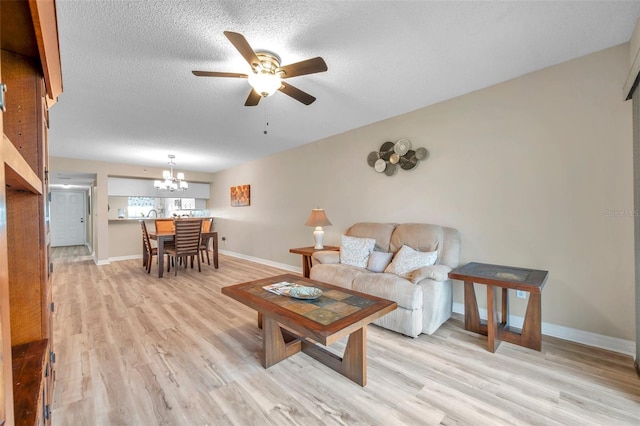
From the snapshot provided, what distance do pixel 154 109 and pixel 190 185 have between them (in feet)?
15.5

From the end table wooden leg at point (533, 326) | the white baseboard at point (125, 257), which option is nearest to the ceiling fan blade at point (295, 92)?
the end table wooden leg at point (533, 326)

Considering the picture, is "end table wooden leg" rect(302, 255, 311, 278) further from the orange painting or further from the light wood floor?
the orange painting

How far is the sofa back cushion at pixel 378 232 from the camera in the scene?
329 centimetres

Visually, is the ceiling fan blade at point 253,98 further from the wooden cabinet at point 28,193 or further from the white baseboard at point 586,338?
the white baseboard at point 586,338

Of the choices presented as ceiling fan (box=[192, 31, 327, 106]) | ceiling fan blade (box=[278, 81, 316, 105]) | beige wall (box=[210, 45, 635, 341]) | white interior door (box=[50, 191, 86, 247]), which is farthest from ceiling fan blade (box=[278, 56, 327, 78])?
white interior door (box=[50, 191, 86, 247])

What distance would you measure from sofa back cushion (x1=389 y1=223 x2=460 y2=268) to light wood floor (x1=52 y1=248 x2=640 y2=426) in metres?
0.68

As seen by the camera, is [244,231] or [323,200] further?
[244,231]

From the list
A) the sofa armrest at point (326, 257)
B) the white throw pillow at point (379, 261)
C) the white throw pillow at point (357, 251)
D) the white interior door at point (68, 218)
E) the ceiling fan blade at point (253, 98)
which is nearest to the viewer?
the ceiling fan blade at point (253, 98)

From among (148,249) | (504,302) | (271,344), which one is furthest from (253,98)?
(148,249)

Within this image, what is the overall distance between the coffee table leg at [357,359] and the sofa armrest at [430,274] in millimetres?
938

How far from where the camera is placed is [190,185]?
748 cm

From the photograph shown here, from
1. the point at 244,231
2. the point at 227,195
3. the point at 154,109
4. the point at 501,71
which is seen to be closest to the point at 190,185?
the point at 227,195

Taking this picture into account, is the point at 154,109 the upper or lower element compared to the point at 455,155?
upper

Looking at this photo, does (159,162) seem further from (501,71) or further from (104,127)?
(501,71)
